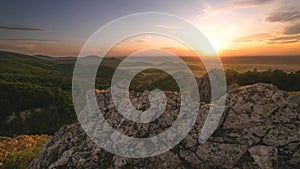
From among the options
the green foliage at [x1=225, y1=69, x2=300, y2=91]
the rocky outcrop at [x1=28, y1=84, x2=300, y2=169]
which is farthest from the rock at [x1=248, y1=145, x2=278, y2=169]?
the green foliage at [x1=225, y1=69, x2=300, y2=91]

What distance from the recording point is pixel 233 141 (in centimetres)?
1181

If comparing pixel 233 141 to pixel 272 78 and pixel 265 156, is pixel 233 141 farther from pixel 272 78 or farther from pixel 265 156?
pixel 272 78

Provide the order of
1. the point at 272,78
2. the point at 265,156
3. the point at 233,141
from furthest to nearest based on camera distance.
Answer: the point at 272,78 → the point at 233,141 → the point at 265,156

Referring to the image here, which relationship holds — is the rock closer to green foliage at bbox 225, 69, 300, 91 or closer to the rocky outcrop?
the rocky outcrop

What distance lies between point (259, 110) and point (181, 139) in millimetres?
3665

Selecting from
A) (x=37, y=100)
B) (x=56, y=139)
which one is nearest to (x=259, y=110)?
(x=56, y=139)

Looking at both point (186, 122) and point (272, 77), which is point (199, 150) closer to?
point (186, 122)

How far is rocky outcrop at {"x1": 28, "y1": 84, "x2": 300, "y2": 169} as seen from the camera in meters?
11.4

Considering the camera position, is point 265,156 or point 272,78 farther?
point 272,78

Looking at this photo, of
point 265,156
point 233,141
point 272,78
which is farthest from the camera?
point 272,78

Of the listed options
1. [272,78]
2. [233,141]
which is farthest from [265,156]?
[272,78]

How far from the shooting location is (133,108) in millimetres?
13453

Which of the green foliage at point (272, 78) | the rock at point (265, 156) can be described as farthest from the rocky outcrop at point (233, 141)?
the green foliage at point (272, 78)

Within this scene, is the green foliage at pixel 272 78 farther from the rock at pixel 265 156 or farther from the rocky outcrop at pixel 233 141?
the rock at pixel 265 156
